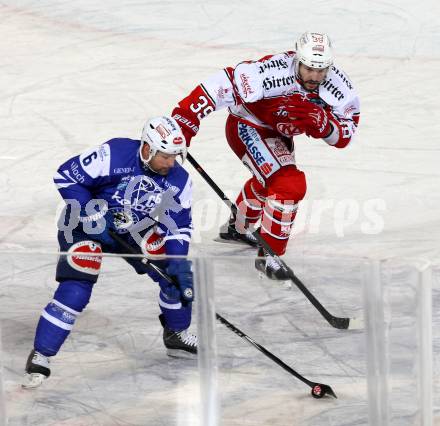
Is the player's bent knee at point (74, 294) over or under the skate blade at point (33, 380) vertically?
over

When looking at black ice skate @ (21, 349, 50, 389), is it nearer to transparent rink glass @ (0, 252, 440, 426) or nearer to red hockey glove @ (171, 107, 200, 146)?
transparent rink glass @ (0, 252, 440, 426)

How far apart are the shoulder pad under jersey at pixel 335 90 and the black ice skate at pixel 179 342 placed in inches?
89.4

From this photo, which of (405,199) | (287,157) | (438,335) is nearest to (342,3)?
(405,199)

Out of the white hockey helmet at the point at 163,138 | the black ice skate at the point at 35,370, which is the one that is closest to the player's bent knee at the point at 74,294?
the black ice skate at the point at 35,370

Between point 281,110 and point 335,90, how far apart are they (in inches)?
13.0

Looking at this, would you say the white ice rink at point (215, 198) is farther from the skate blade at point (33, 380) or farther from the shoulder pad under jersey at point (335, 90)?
the shoulder pad under jersey at point (335, 90)

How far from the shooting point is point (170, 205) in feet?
19.5

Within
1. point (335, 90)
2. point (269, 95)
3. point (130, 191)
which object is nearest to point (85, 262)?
point (130, 191)

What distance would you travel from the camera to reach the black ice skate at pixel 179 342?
4922 mm

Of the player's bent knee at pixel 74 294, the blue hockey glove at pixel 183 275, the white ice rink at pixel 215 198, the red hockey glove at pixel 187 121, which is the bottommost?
the white ice rink at pixel 215 198

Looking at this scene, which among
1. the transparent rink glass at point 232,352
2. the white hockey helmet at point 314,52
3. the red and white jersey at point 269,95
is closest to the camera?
the transparent rink glass at point 232,352

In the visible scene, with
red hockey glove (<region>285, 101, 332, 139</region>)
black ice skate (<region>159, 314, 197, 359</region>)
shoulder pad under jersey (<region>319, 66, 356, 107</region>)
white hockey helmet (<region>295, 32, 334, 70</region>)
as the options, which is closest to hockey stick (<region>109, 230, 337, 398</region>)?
black ice skate (<region>159, 314, 197, 359</region>)

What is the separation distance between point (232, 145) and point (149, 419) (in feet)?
8.98

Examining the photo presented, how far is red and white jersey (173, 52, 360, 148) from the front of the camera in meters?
7.00
